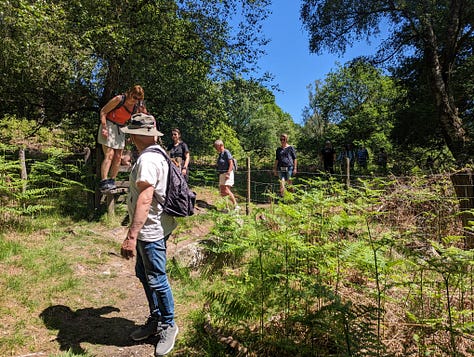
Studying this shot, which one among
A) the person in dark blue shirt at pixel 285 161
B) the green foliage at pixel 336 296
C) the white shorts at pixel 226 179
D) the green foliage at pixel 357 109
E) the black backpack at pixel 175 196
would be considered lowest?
the green foliage at pixel 336 296

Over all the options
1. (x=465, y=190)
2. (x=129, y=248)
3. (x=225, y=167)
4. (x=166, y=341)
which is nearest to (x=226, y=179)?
(x=225, y=167)

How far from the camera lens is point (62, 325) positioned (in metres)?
3.31

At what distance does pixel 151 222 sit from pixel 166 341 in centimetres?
111

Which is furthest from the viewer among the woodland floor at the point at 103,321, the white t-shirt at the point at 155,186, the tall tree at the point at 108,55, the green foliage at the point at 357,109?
the green foliage at the point at 357,109

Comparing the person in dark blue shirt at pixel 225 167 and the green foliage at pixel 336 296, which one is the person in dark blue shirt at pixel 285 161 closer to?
the person in dark blue shirt at pixel 225 167

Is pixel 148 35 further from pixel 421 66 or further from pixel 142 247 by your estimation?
pixel 421 66

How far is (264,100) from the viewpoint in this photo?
12.5 meters

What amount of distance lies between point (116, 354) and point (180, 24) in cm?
933

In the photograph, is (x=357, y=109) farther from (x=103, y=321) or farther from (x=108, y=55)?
(x=103, y=321)

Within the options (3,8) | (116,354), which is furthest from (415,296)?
(3,8)

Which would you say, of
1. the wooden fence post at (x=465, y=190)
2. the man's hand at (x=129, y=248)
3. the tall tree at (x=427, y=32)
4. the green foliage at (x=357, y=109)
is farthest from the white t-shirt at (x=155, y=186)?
the green foliage at (x=357, y=109)

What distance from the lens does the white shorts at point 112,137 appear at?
17.5 feet

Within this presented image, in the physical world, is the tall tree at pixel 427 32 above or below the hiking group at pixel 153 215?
above

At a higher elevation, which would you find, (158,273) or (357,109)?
(357,109)
